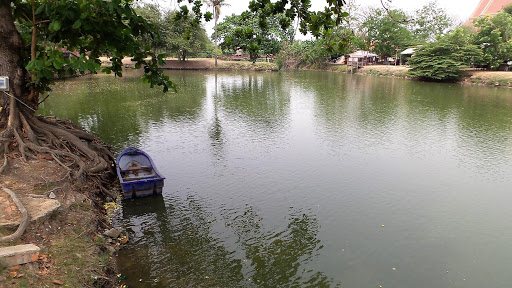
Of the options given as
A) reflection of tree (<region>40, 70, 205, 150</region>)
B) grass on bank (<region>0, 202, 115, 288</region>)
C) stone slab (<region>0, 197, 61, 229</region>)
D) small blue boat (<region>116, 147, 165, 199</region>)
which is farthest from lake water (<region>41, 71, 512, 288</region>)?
stone slab (<region>0, 197, 61, 229</region>)

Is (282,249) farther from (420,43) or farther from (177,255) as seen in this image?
A: (420,43)

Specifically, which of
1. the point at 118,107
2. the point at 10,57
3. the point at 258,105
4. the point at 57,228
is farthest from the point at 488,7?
the point at 57,228

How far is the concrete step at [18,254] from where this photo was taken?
203 inches

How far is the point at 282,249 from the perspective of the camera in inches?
321

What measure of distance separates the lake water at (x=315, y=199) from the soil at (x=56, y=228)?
32.7 inches

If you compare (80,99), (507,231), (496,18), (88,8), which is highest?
(496,18)

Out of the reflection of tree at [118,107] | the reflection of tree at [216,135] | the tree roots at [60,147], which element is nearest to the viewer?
the tree roots at [60,147]

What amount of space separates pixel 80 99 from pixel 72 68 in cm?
1788

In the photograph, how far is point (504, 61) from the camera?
42.0 metres

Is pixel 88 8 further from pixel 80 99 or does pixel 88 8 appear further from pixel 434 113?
pixel 434 113

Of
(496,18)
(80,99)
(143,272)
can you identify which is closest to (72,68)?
(143,272)

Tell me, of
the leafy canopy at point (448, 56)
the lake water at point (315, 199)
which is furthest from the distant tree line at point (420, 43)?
the lake water at point (315, 199)

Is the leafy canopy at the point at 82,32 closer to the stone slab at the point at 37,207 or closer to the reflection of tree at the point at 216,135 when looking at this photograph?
the stone slab at the point at 37,207

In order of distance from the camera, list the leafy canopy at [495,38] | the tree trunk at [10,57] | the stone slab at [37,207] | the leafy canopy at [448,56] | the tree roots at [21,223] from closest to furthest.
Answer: the tree roots at [21,223] < the stone slab at [37,207] < the tree trunk at [10,57] < the leafy canopy at [495,38] < the leafy canopy at [448,56]
